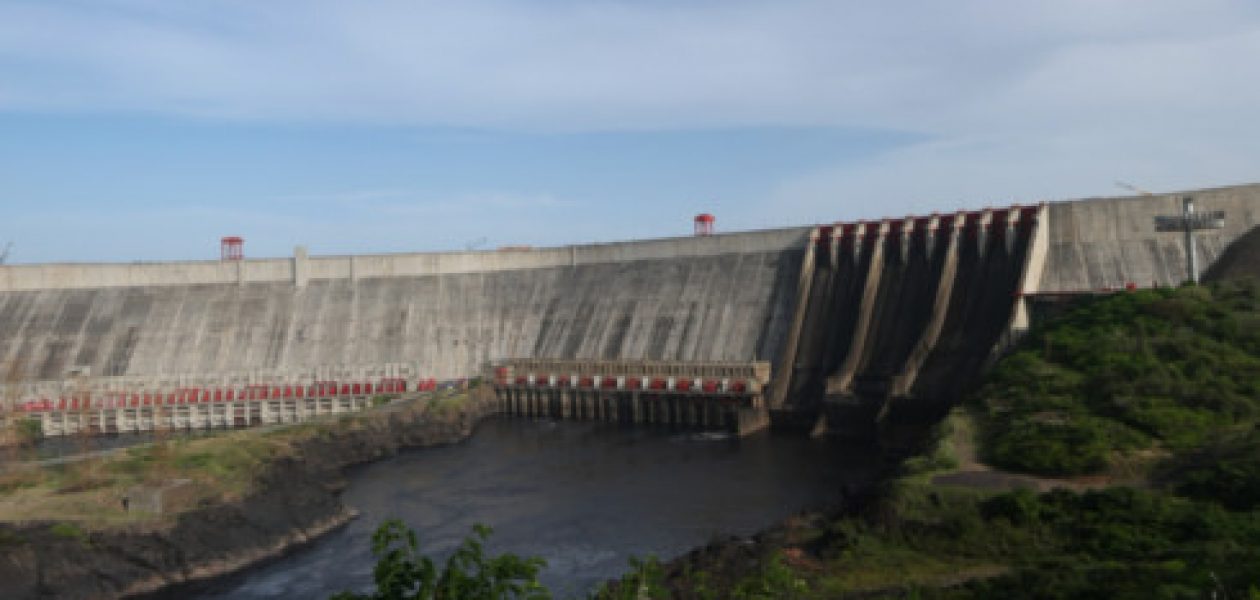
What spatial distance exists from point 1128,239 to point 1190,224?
293 inches

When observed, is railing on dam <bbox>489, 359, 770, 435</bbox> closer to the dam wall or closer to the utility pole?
the dam wall

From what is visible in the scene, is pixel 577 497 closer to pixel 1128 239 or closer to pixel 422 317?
pixel 1128 239

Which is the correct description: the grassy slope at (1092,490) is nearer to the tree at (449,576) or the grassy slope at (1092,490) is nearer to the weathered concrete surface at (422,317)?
the tree at (449,576)

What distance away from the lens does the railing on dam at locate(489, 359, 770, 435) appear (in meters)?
70.4

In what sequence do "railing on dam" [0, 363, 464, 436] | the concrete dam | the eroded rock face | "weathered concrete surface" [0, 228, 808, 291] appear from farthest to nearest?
1. "weathered concrete surface" [0, 228, 808, 291]
2. "railing on dam" [0, 363, 464, 436]
3. the concrete dam
4. the eroded rock face

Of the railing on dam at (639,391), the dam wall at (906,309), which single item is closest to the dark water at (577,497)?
the railing on dam at (639,391)

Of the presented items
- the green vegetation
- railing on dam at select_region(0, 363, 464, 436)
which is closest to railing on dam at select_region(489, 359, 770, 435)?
railing on dam at select_region(0, 363, 464, 436)

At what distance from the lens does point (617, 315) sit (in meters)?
86.9

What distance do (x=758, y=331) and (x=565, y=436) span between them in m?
17.3

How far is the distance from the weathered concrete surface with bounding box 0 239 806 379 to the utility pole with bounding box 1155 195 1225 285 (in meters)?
26.9

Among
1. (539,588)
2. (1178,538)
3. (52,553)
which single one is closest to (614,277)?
(52,553)

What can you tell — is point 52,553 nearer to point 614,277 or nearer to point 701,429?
point 701,429

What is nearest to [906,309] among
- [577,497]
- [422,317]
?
[577,497]

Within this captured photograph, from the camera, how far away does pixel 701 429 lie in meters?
71.2
